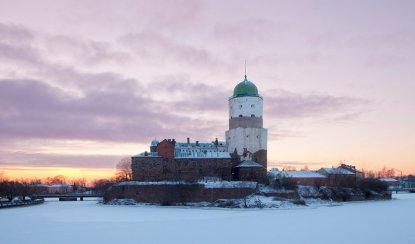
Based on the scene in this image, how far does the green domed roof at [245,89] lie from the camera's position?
55.7 metres

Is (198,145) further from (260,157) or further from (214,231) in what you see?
(214,231)

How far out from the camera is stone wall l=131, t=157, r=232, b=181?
167 feet

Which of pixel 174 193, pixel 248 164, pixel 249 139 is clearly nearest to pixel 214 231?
pixel 174 193

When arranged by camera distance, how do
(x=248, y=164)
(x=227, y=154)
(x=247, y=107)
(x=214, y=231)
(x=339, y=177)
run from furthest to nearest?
(x=339, y=177)
(x=247, y=107)
(x=227, y=154)
(x=248, y=164)
(x=214, y=231)

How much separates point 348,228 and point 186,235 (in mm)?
8793

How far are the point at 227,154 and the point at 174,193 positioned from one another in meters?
8.18

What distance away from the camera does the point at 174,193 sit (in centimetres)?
4756

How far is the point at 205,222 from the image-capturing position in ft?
94.5

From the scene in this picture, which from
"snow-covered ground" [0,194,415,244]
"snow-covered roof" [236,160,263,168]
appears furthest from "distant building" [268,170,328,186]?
"snow-covered ground" [0,194,415,244]

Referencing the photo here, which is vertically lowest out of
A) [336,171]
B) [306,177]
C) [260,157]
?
[306,177]

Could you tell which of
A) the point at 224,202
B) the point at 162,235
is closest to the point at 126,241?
the point at 162,235

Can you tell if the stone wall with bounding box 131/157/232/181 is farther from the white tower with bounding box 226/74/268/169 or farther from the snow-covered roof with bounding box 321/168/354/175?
the snow-covered roof with bounding box 321/168/354/175

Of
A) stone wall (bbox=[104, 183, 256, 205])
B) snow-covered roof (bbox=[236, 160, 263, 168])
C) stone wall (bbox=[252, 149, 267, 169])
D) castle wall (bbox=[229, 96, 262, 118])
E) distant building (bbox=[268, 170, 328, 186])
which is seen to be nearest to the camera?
stone wall (bbox=[104, 183, 256, 205])

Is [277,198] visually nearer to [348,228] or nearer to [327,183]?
[327,183]
